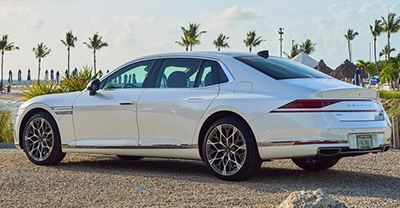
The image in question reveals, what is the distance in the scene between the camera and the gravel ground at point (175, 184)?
6.27 metres

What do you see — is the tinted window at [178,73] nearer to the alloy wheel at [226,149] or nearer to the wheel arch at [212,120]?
the wheel arch at [212,120]

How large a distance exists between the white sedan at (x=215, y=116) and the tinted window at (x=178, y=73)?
0.05 feet

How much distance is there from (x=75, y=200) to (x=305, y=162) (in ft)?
11.1

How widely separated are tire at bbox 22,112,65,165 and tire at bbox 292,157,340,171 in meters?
3.18

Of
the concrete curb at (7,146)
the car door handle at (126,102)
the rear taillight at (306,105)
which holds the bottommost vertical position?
the concrete curb at (7,146)

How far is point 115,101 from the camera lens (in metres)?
8.61

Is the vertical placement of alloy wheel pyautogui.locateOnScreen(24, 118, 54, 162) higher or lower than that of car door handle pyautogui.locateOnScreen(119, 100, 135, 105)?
lower

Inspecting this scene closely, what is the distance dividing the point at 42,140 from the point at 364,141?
4.40 m

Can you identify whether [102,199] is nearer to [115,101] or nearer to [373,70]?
[115,101]

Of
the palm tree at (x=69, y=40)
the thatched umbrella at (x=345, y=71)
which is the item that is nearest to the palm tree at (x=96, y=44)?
the palm tree at (x=69, y=40)

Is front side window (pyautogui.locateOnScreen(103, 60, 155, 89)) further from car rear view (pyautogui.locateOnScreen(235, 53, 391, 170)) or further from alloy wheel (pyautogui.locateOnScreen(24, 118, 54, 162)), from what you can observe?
car rear view (pyautogui.locateOnScreen(235, 53, 391, 170))

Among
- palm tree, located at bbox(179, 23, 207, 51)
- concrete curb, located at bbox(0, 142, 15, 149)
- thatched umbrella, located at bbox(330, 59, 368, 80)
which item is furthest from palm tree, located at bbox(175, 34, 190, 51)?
concrete curb, located at bbox(0, 142, 15, 149)

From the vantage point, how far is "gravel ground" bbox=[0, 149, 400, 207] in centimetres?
627

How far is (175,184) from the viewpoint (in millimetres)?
7277
